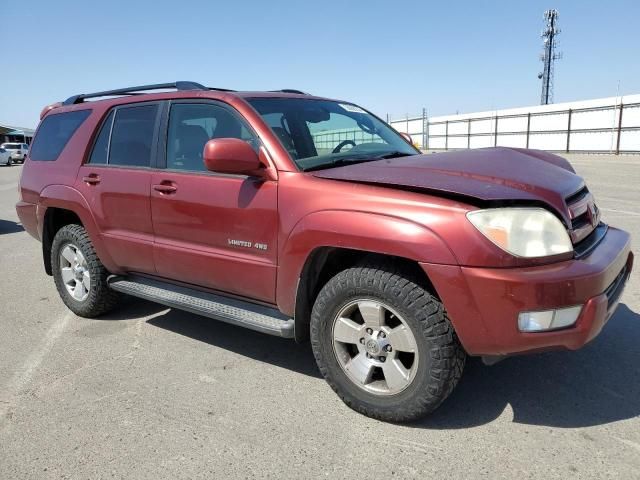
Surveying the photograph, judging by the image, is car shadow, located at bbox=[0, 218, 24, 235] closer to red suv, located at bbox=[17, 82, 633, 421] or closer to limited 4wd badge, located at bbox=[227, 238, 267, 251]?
red suv, located at bbox=[17, 82, 633, 421]

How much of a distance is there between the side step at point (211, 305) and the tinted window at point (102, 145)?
100cm

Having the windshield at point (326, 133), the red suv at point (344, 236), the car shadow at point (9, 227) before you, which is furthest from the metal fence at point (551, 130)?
the red suv at point (344, 236)

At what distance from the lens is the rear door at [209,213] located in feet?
10.2

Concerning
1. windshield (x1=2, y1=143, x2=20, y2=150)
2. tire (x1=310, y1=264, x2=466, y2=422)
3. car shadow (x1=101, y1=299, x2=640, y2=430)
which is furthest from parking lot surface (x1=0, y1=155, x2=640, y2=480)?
windshield (x1=2, y1=143, x2=20, y2=150)

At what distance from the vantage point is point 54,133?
4.84 m

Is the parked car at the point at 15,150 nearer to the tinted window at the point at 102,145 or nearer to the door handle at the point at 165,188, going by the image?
the tinted window at the point at 102,145

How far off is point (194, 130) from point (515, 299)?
2.42 m

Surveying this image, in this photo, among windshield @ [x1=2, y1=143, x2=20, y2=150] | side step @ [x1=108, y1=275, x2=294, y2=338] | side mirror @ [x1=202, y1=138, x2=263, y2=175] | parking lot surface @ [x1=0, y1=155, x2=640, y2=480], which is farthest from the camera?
windshield @ [x1=2, y1=143, x2=20, y2=150]

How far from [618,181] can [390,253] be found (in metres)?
14.5

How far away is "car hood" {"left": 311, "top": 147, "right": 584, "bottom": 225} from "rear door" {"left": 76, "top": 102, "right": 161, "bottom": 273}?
1.52m

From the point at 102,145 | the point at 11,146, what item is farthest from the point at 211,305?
the point at 11,146

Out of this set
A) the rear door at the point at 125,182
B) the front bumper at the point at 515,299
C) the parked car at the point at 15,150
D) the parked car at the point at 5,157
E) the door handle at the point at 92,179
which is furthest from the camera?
the parked car at the point at 15,150

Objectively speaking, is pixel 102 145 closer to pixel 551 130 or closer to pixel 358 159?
pixel 358 159

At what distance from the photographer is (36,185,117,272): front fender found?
13.9ft
